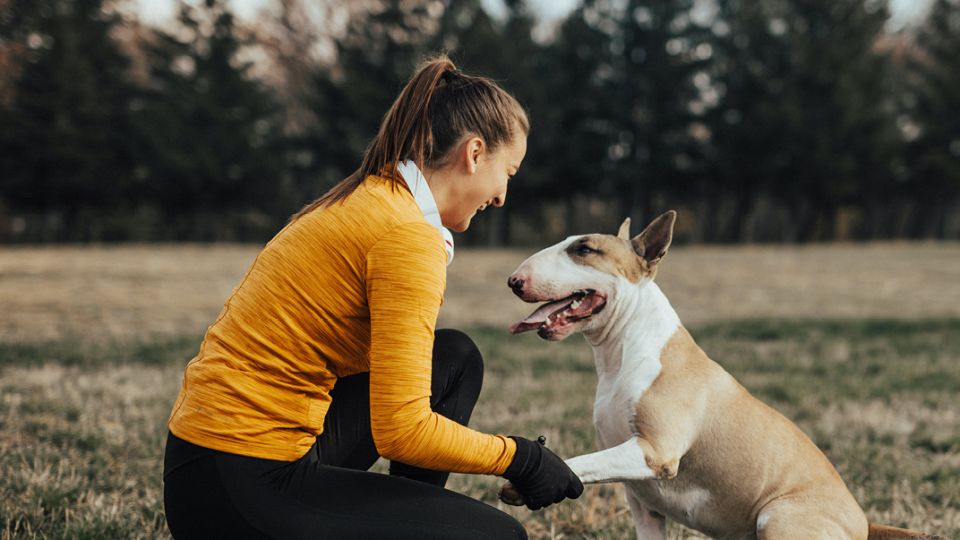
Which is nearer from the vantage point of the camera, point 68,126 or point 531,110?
point 68,126

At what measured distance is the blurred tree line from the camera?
33.4 m

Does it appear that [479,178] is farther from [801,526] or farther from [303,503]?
[801,526]

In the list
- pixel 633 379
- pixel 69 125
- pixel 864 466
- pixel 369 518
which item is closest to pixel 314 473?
pixel 369 518

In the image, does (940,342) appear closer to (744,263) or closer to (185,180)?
(744,263)

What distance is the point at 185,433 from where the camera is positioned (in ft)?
8.48

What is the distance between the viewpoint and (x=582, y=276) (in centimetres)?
339

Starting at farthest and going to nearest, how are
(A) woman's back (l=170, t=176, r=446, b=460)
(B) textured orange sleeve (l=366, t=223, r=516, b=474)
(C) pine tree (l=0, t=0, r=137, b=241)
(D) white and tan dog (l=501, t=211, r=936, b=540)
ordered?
(C) pine tree (l=0, t=0, r=137, b=241), (D) white and tan dog (l=501, t=211, r=936, b=540), (A) woman's back (l=170, t=176, r=446, b=460), (B) textured orange sleeve (l=366, t=223, r=516, b=474)

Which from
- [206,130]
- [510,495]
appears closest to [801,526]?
[510,495]

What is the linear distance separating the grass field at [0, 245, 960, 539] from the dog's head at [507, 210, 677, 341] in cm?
106

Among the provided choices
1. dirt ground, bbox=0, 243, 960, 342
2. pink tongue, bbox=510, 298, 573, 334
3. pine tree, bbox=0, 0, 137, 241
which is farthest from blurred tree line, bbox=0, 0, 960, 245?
pink tongue, bbox=510, 298, 573, 334

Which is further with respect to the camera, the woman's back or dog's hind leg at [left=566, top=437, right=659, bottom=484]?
dog's hind leg at [left=566, top=437, right=659, bottom=484]

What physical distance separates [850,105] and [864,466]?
1378 inches

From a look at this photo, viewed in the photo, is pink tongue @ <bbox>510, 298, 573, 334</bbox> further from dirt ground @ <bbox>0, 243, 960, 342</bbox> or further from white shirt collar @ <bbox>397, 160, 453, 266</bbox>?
dirt ground @ <bbox>0, 243, 960, 342</bbox>

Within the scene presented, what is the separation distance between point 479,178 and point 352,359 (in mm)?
749
